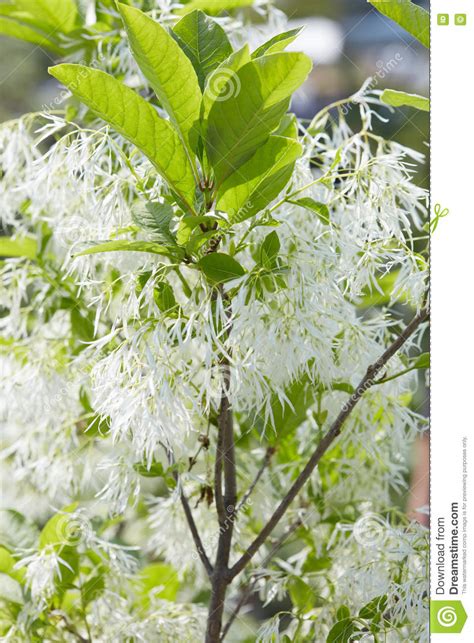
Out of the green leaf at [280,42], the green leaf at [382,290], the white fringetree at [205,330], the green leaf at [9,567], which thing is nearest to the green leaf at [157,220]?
the white fringetree at [205,330]

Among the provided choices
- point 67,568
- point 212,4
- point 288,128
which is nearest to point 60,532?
point 67,568

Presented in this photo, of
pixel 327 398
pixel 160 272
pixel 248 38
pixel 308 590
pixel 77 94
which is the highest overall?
pixel 248 38

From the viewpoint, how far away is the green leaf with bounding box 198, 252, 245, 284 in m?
0.48

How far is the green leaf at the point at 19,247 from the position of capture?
71 centimetres

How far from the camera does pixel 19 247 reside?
0.71 meters

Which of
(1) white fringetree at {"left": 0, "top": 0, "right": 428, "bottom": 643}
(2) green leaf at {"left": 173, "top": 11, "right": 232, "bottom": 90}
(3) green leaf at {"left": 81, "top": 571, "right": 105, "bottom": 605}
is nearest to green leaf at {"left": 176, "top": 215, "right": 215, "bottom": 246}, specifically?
(1) white fringetree at {"left": 0, "top": 0, "right": 428, "bottom": 643}

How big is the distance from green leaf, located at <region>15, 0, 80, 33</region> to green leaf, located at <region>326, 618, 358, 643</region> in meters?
0.55

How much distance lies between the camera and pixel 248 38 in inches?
29.3

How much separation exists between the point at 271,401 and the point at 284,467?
0.16 metres

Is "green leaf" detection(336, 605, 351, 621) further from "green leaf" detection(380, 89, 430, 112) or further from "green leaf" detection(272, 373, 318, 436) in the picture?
"green leaf" detection(380, 89, 430, 112)

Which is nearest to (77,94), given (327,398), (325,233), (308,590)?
(325,233)

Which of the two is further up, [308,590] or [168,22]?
[168,22]

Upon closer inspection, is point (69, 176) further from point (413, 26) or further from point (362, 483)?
point (362, 483)
